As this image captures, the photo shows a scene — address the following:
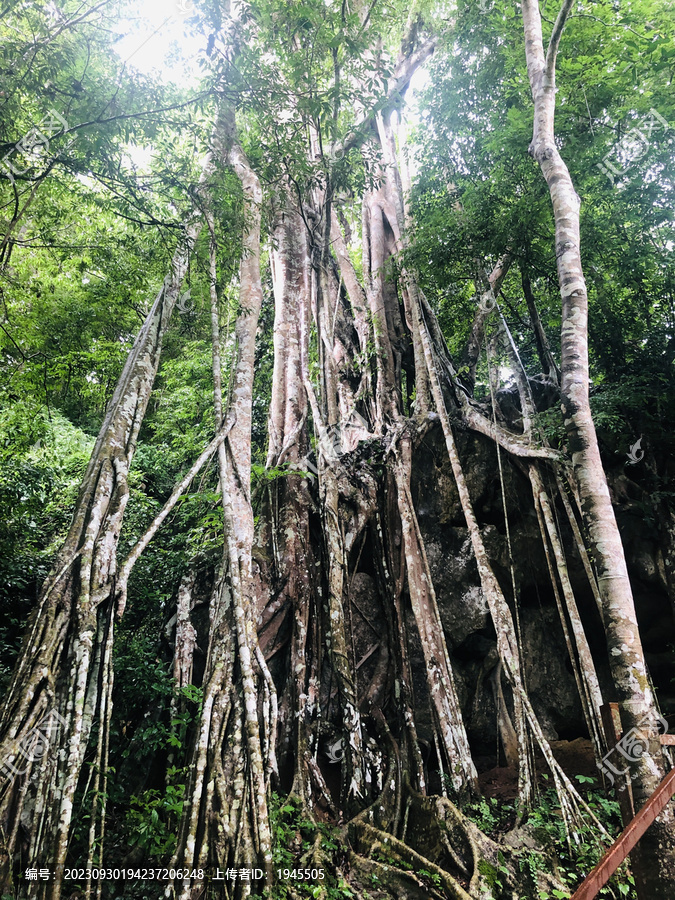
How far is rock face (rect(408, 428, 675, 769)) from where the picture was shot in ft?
17.2

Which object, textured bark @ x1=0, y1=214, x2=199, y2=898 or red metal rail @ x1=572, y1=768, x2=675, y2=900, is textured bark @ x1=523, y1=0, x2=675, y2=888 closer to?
red metal rail @ x1=572, y1=768, x2=675, y2=900

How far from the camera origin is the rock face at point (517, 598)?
5254 millimetres

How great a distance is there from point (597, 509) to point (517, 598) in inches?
116

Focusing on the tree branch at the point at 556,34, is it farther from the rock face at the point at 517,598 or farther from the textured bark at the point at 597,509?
the rock face at the point at 517,598

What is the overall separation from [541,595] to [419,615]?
7.06 feet

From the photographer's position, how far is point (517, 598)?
18.2ft

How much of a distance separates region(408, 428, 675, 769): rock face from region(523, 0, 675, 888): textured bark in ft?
6.76

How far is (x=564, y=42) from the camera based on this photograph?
215 inches

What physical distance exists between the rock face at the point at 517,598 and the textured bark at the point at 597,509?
2062 millimetres

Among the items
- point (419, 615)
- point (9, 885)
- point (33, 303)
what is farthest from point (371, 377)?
point (9, 885)

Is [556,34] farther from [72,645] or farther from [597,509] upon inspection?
[72,645]

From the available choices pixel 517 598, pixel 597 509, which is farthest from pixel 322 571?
pixel 597 509

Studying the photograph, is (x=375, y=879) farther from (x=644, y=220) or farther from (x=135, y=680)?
(x=644, y=220)

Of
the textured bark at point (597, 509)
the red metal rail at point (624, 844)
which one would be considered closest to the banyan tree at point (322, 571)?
the textured bark at point (597, 509)
